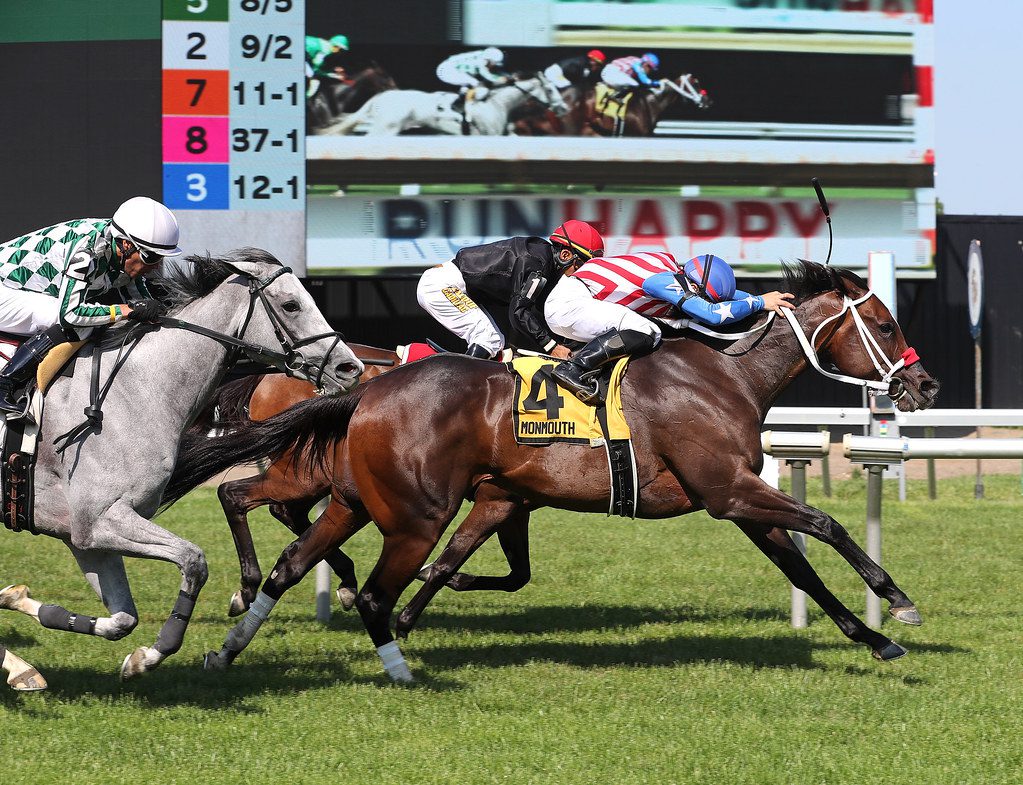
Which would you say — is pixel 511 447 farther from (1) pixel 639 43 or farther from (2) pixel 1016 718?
(1) pixel 639 43

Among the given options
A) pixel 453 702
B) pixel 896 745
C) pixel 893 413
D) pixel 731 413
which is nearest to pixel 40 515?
pixel 453 702

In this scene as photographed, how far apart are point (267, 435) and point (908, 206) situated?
13.2m

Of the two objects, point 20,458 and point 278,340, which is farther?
point 278,340

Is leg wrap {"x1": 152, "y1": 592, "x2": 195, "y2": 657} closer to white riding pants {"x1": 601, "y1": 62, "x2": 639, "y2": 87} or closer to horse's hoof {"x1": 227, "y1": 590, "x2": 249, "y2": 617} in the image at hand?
horse's hoof {"x1": 227, "y1": 590, "x2": 249, "y2": 617}

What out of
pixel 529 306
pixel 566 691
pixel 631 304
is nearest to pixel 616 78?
pixel 529 306

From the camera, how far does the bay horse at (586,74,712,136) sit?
16797 millimetres

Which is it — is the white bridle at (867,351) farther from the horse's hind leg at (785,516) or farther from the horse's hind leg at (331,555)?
the horse's hind leg at (331,555)

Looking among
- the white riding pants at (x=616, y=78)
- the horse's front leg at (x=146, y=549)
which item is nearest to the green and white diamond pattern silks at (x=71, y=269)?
the horse's front leg at (x=146, y=549)

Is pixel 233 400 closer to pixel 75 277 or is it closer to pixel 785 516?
pixel 75 277

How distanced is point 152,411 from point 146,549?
0.55 metres

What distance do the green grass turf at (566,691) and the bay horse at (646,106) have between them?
30.6 ft

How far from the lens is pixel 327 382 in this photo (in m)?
5.07

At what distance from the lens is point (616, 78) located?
1686 cm

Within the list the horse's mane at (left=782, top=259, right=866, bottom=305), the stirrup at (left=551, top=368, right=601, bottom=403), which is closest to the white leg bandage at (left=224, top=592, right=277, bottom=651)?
the stirrup at (left=551, top=368, right=601, bottom=403)
